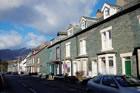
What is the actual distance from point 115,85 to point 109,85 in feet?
1.65

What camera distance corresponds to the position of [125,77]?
12852 mm

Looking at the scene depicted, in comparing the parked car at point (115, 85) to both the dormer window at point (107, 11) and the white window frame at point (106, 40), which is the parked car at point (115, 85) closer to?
the white window frame at point (106, 40)

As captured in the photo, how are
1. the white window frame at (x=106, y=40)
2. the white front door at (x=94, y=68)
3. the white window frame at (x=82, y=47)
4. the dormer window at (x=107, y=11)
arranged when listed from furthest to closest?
the white window frame at (x=82, y=47)
the white front door at (x=94, y=68)
the dormer window at (x=107, y=11)
the white window frame at (x=106, y=40)

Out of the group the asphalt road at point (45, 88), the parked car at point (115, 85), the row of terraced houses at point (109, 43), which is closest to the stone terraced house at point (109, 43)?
the row of terraced houses at point (109, 43)

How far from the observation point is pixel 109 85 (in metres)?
12.4

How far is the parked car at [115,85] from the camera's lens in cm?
1132

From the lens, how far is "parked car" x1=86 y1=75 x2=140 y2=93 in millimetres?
11322

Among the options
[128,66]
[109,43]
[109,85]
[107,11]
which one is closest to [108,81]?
[109,85]

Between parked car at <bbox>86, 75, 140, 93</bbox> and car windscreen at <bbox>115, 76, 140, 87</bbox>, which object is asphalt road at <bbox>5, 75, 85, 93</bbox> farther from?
car windscreen at <bbox>115, 76, 140, 87</bbox>

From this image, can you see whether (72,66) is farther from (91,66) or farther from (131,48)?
(131,48)

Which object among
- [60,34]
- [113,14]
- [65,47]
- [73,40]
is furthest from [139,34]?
[60,34]

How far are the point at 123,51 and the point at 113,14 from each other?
414cm

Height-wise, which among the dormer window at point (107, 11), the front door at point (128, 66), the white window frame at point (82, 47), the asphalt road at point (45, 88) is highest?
the dormer window at point (107, 11)

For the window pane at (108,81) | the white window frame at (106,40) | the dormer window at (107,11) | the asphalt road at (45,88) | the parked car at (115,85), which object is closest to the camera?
the parked car at (115,85)
